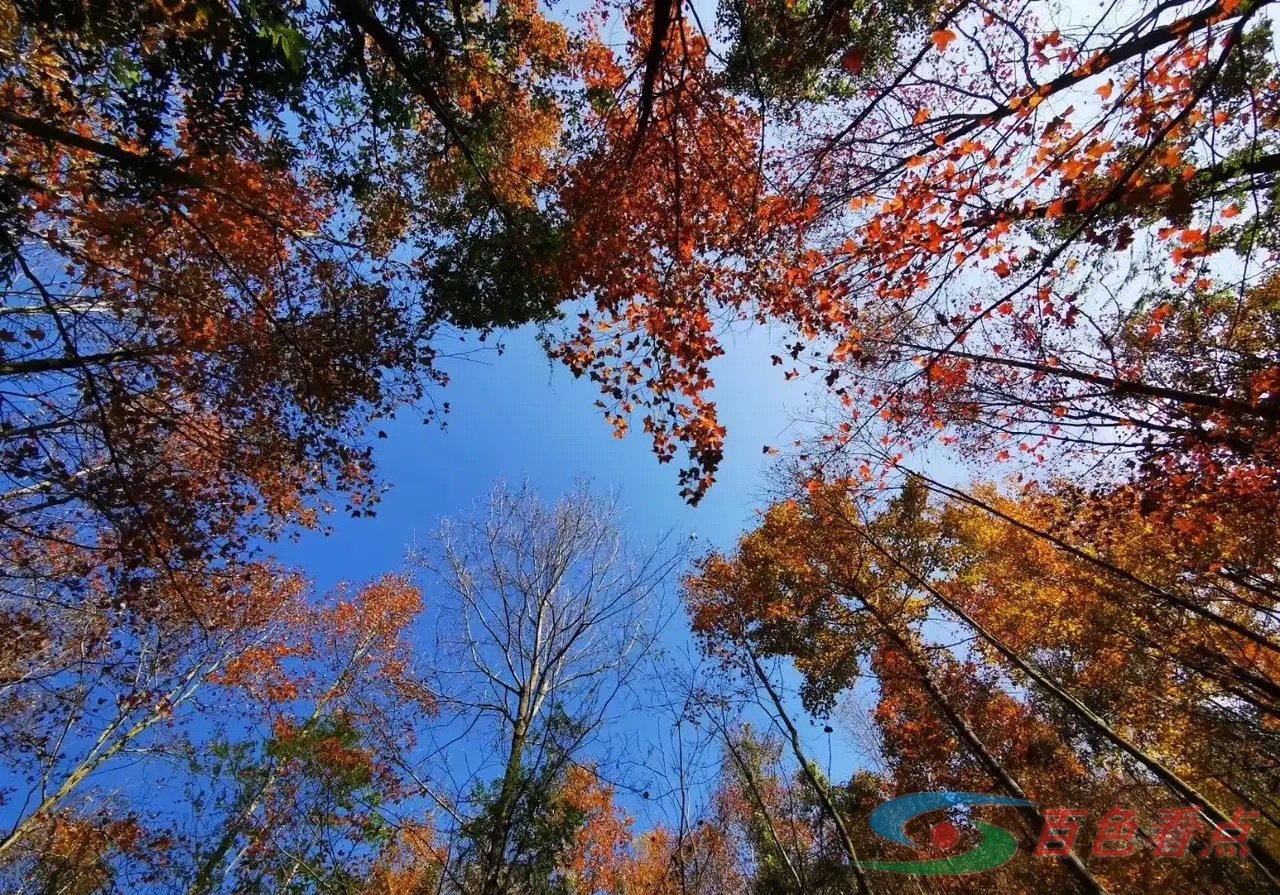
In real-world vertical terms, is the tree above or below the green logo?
above

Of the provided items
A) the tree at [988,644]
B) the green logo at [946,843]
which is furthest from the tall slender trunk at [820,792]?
the green logo at [946,843]

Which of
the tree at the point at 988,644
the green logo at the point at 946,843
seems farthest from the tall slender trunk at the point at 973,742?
the green logo at the point at 946,843

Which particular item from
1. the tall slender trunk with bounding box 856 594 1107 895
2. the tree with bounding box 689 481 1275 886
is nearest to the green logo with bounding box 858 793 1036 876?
the tree with bounding box 689 481 1275 886

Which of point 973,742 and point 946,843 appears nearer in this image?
point 973,742

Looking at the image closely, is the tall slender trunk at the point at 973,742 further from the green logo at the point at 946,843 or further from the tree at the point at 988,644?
the green logo at the point at 946,843

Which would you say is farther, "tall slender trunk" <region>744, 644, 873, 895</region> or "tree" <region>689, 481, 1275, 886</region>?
"tree" <region>689, 481, 1275, 886</region>

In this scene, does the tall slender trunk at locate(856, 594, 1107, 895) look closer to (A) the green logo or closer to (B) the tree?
(B) the tree

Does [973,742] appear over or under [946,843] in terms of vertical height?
over

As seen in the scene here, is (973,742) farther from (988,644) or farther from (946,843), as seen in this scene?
(946,843)

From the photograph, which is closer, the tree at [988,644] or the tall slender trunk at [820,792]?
the tall slender trunk at [820,792]

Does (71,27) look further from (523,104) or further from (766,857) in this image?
(766,857)

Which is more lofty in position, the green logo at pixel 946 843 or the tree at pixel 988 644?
the tree at pixel 988 644

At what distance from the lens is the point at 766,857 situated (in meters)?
9.46

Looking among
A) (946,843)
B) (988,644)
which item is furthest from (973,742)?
(946,843)
